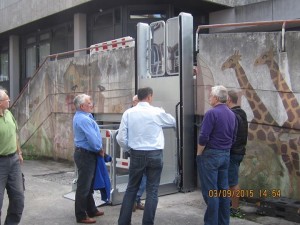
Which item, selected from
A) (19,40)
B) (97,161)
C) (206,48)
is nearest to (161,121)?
(97,161)

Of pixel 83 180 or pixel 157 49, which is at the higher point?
pixel 157 49

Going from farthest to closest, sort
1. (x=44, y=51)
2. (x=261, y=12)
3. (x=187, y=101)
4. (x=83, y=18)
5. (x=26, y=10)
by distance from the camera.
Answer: (x=44, y=51)
(x=26, y=10)
(x=83, y=18)
(x=261, y=12)
(x=187, y=101)

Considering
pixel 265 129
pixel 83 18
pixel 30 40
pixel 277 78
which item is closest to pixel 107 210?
pixel 265 129

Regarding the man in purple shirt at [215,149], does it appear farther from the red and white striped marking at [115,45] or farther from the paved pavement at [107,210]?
the red and white striped marking at [115,45]

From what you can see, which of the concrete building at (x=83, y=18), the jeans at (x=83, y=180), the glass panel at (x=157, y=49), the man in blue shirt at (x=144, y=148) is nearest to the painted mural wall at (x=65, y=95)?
the glass panel at (x=157, y=49)

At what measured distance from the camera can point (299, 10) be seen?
39.3 feet

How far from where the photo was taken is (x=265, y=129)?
6.52 metres

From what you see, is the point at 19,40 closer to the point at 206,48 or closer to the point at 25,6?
the point at 25,6

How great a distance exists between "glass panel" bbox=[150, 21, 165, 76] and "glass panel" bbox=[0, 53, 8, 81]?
13.9 metres

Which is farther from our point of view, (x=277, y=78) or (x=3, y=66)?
(x=3, y=66)

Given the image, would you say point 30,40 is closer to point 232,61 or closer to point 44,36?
point 44,36

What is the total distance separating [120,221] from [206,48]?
3.52 meters

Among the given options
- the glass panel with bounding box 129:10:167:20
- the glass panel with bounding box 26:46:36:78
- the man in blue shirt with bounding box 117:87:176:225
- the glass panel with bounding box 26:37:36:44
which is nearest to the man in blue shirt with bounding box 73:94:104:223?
the man in blue shirt with bounding box 117:87:176:225

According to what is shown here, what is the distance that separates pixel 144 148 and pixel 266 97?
2.44m
